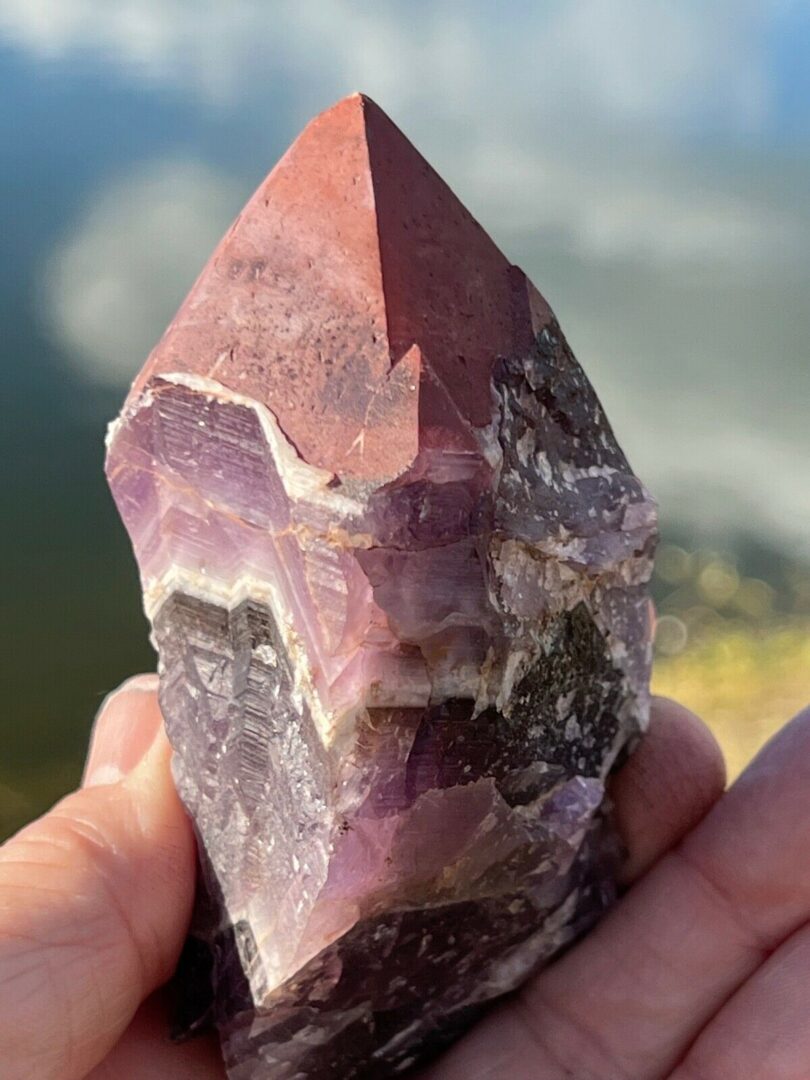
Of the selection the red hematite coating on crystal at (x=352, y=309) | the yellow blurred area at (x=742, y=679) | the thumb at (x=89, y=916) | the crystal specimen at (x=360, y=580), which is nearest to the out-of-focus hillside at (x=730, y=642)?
the yellow blurred area at (x=742, y=679)

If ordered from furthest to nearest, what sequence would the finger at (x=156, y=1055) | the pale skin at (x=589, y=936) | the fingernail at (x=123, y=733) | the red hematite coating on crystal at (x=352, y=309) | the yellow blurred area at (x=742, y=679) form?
the yellow blurred area at (x=742, y=679), the fingernail at (x=123, y=733), the finger at (x=156, y=1055), the pale skin at (x=589, y=936), the red hematite coating on crystal at (x=352, y=309)

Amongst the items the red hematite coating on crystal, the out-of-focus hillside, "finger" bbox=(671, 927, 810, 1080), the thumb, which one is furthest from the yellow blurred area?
the red hematite coating on crystal

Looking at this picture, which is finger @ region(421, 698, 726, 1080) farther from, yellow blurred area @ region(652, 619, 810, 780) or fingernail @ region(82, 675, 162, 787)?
yellow blurred area @ region(652, 619, 810, 780)

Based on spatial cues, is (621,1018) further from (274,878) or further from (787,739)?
(274,878)

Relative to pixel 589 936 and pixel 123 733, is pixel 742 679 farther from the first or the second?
pixel 123 733

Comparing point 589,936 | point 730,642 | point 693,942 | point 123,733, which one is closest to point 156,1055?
point 123,733

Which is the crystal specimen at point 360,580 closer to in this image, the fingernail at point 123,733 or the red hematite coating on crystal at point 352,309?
the red hematite coating on crystal at point 352,309

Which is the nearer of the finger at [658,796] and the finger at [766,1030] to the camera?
the finger at [766,1030]
